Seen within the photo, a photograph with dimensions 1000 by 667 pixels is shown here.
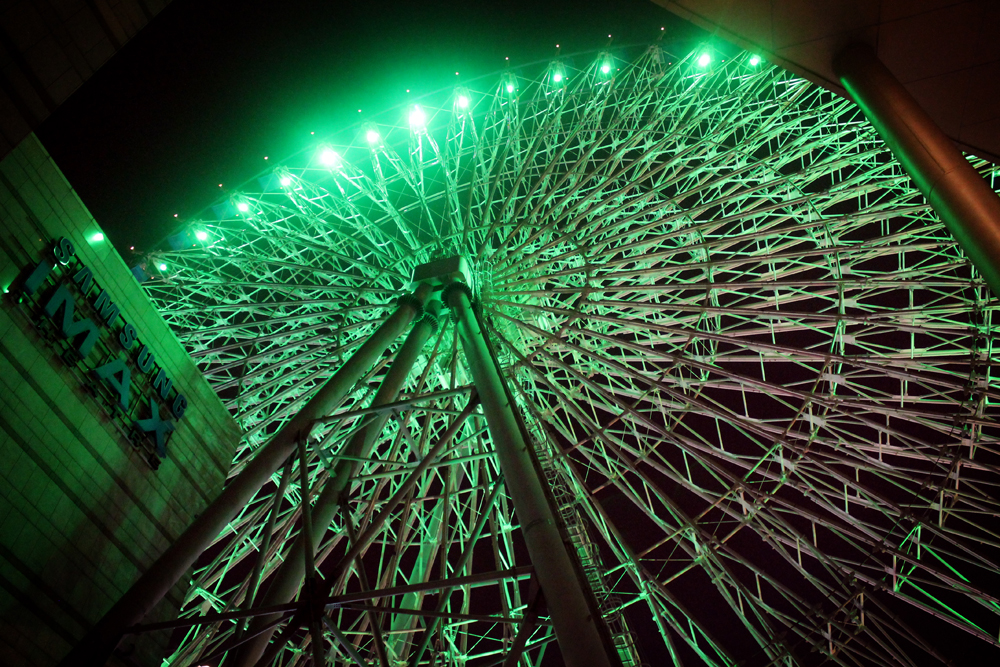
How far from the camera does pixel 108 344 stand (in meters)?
11.9

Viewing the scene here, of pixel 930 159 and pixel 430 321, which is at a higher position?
pixel 430 321

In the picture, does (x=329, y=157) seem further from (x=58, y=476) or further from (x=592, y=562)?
(x=592, y=562)

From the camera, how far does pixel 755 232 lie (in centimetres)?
1778

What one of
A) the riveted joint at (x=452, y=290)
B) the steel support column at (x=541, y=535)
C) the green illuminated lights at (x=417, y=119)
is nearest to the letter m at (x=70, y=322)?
the steel support column at (x=541, y=535)

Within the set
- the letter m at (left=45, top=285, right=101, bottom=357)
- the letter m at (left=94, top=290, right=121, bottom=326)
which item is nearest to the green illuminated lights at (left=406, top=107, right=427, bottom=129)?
the letter m at (left=94, top=290, right=121, bottom=326)

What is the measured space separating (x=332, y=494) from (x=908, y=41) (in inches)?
411

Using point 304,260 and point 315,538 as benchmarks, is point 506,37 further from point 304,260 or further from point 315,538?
point 315,538

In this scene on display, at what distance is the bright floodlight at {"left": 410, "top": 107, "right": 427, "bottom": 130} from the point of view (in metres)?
22.0

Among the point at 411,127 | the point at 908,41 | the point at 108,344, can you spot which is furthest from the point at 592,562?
the point at 411,127

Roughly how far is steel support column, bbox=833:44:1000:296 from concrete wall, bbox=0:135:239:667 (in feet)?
38.9

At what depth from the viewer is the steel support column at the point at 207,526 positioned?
27.2ft

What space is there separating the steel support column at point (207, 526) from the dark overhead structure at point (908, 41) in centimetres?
820

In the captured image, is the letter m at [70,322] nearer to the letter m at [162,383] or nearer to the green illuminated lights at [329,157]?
the letter m at [162,383]

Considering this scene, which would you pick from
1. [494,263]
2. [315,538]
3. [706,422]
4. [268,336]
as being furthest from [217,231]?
[706,422]
